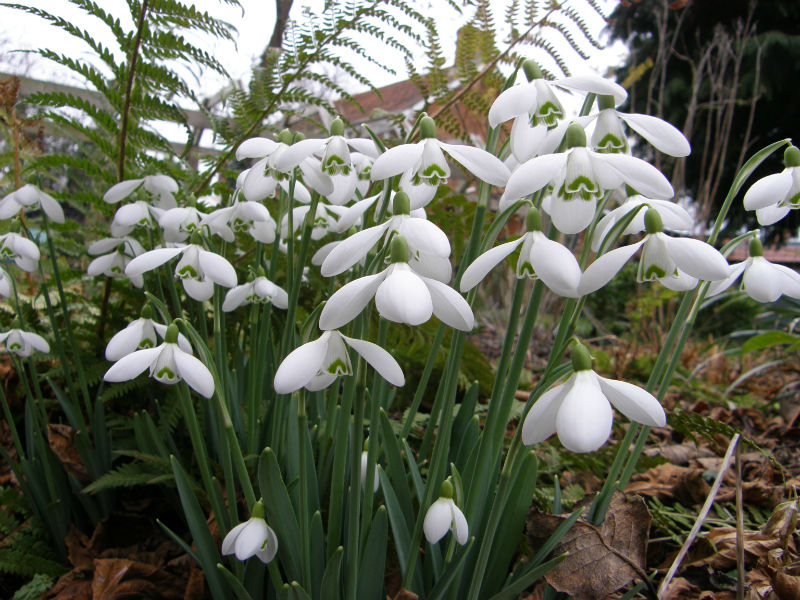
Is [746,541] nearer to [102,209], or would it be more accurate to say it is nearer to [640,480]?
[640,480]

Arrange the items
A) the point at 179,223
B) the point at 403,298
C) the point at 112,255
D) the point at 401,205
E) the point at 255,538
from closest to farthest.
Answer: the point at 403,298, the point at 401,205, the point at 255,538, the point at 179,223, the point at 112,255

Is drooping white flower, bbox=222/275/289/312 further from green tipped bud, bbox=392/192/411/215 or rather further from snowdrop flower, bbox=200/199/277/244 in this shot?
green tipped bud, bbox=392/192/411/215

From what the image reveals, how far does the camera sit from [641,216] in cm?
76

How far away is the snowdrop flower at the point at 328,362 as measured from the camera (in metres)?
0.58

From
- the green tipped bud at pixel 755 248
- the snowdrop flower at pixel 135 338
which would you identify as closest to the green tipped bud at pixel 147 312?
the snowdrop flower at pixel 135 338

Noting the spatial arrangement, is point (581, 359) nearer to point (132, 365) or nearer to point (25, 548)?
point (132, 365)

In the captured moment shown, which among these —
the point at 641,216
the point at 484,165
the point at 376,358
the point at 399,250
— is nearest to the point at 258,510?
the point at 376,358

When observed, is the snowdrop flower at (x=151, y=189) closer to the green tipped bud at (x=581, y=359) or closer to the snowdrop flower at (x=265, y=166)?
the snowdrop flower at (x=265, y=166)

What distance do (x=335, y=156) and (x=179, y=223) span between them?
414 millimetres

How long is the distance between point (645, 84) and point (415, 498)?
443 inches

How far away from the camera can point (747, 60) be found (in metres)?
9.45

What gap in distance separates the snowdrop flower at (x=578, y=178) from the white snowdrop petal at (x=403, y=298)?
13 centimetres

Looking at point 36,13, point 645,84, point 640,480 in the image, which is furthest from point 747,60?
point 36,13

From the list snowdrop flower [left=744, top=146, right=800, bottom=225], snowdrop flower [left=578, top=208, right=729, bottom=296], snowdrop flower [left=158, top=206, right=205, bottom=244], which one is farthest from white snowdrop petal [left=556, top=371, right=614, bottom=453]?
snowdrop flower [left=158, top=206, right=205, bottom=244]
